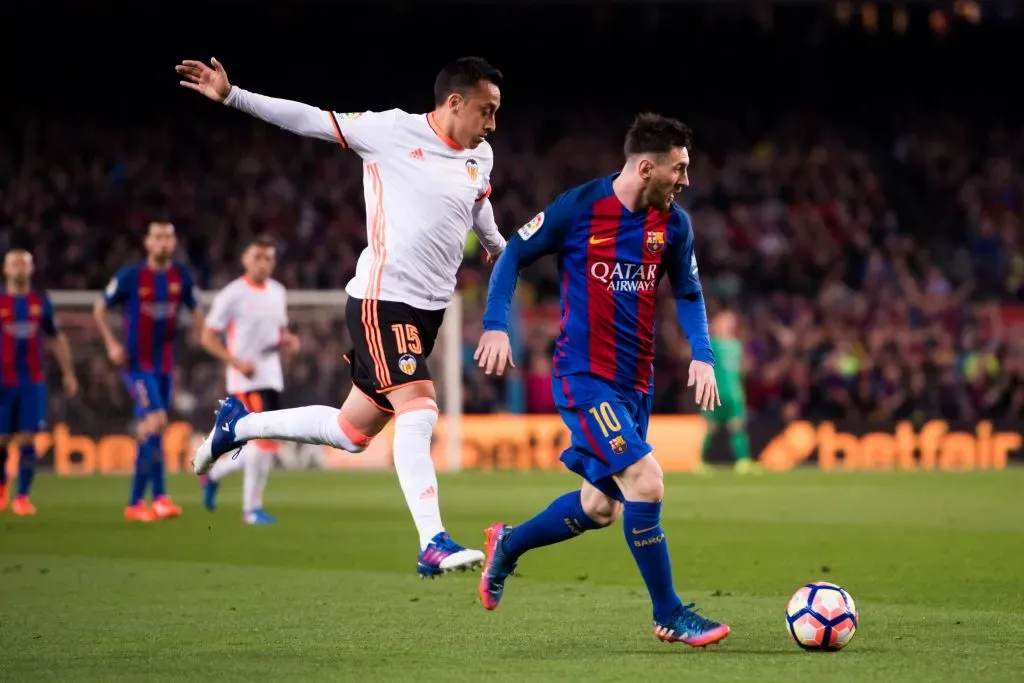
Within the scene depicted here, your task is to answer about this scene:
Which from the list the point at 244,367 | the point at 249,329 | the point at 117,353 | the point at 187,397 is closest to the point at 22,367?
the point at 117,353

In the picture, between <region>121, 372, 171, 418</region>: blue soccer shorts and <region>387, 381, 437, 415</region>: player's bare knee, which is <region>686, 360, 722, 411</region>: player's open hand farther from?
<region>121, 372, 171, 418</region>: blue soccer shorts

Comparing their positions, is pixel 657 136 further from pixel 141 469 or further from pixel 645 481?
pixel 141 469

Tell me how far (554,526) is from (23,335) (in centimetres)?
919

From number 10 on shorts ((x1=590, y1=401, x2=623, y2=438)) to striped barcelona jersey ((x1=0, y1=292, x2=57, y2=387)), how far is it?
373 inches

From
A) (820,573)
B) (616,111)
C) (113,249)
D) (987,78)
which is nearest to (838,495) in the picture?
(820,573)

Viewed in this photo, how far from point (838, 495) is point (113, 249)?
13527 mm

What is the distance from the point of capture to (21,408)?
14539 mm

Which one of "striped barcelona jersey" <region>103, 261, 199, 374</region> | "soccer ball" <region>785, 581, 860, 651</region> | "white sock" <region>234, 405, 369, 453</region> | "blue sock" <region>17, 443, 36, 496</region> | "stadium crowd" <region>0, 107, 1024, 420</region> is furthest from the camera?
"stadium crowd" <region>0, 107, 1024, 420</region>

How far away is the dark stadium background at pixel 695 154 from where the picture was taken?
25.0m

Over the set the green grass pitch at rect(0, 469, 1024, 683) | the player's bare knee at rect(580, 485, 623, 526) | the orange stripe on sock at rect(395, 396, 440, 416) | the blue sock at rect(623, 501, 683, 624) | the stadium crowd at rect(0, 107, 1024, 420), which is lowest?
the green grass pitch at rect(0, 469, 1024, 683)

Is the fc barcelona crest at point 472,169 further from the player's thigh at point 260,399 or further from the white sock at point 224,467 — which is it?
the player's thigh at point 260,399

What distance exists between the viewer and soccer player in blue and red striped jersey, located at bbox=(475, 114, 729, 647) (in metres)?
6.37

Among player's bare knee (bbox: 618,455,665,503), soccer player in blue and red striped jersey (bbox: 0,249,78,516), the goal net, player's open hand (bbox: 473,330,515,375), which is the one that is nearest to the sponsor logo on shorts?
player's open hand (bbox: 473,330,515,375)

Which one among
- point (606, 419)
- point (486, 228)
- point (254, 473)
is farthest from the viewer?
point (254, 473)
